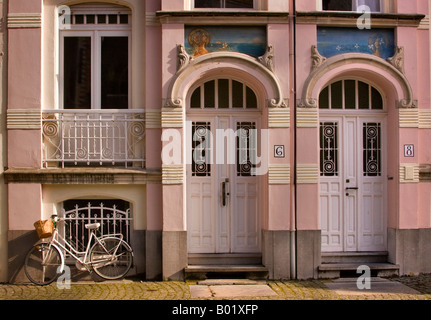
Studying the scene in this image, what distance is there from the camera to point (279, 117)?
32.0ft

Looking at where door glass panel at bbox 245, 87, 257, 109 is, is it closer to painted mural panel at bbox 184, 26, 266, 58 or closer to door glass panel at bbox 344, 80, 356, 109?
painted mural panel at bbox 184, 26, 266, 58

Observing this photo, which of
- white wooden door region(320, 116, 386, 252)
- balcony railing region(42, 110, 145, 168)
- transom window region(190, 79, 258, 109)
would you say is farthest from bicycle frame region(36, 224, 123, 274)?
white wooden door region(320, 116, 386, 252)

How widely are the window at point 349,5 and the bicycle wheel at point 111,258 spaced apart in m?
5.58

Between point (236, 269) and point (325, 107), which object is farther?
point (325, 107)

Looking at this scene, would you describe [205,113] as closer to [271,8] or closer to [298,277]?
[271,8]

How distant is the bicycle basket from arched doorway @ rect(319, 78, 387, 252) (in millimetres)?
4809

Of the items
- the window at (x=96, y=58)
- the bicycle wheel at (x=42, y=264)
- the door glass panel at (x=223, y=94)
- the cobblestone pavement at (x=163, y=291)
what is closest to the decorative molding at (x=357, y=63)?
the door glass panel at (x=223, y=94)

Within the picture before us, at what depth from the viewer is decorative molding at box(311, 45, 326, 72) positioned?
9812 mm

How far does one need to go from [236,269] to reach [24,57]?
5.20 metres

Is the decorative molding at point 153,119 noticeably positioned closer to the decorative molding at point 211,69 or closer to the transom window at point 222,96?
the decorative molding at point 211,69

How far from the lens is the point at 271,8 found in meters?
9.78

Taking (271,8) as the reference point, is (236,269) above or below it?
below

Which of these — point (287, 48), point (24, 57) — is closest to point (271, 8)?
point (287, 48)

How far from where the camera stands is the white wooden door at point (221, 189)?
33.0ft
